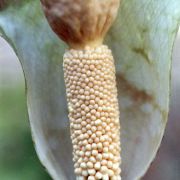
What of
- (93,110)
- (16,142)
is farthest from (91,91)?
(16,142)

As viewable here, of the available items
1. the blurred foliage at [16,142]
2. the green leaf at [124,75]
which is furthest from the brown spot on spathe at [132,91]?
the blurred foliage at [16,142]

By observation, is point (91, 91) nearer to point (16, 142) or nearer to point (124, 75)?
point (124, 75)

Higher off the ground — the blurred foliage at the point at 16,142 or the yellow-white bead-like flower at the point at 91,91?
the yellow-white bead-like flower at the point at 91,91

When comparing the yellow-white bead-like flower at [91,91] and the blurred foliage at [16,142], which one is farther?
the blurred foliage at [16,142]

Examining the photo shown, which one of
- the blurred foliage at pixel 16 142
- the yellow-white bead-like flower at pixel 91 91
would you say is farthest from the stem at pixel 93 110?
the blurred foliage at pixel 16 142

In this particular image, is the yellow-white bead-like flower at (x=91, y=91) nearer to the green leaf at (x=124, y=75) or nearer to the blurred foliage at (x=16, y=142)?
the green leaf at (x=124, y=75)

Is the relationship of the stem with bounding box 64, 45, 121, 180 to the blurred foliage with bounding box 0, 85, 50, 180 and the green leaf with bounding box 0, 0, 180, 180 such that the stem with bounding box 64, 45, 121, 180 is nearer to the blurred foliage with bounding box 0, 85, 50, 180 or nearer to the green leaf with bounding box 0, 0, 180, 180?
the green leaf with bounding box 0, 0, 180, 180

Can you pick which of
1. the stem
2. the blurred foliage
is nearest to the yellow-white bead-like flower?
the stem

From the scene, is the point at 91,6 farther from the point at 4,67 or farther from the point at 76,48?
the point at 4,67
